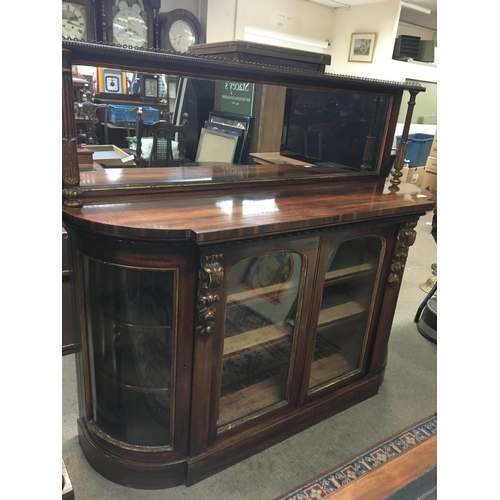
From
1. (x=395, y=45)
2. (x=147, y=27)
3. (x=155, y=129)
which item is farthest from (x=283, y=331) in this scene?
(x=395, y=45)

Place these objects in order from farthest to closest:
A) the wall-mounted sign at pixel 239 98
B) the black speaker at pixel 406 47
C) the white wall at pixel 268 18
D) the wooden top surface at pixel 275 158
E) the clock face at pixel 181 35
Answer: the black speaker at pixel 406 47 < the white wall at pixel 268 18 < the clock face at pixel 181 35 < the wall-mounted sign at pixel 239 98 < the wooden top surface at pixel 275 158

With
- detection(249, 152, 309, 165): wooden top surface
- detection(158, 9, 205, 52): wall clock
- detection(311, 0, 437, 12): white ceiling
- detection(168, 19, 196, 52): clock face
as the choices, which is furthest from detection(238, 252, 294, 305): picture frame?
detection(311, 0, 437, 12): white ceiling

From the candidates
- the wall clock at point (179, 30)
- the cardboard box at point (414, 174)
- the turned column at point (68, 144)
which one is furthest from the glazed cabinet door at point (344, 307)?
the cardboard box at point (414, 174)

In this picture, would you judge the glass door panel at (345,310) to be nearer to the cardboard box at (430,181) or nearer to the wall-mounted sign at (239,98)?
the wall-mounted sign at (239,98)

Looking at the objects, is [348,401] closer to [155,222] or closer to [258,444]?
[258,444]

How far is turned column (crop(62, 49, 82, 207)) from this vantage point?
1.04 meters

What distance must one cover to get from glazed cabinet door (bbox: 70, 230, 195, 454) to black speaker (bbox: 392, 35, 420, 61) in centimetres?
527

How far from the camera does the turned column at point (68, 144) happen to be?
41.1 inches

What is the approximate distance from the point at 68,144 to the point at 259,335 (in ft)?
3.15

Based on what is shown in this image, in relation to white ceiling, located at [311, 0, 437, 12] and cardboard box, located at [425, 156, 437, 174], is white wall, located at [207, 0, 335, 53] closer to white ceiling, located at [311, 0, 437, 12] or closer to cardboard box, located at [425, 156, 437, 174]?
white ceiling, located at [311, 0, 437, 12]

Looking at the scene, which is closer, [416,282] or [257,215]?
[257,215]

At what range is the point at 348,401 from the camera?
195 cm

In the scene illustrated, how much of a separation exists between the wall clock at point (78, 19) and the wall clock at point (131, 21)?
0.13 meters
